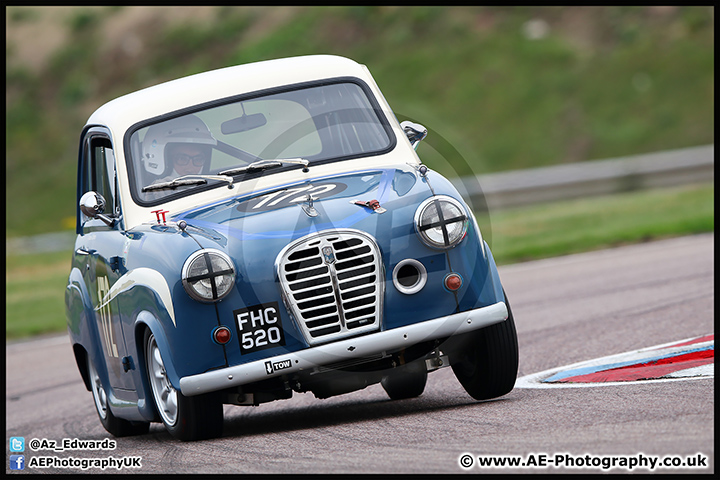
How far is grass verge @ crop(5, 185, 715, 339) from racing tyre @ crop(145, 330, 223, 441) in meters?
9.34

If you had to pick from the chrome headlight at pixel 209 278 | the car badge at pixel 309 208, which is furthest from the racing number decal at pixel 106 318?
the car badge at pixel 309 208

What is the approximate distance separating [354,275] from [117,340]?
71.5 inches

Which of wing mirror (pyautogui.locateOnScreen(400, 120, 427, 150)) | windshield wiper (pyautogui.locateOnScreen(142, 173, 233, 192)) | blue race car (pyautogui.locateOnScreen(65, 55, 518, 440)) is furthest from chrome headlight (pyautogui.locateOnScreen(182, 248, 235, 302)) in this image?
wing mirror (pyautogui.locateOnScreen(400, 120, 427, 150))

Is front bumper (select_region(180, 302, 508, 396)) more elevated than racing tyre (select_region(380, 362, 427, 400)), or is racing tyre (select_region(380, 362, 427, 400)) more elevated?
front bumper (select_region(180, 302, 508, 396))

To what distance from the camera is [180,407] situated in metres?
5.77

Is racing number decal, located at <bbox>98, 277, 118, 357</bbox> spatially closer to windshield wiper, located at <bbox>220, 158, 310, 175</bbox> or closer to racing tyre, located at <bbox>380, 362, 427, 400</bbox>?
windshield wiper, located at <bbox>220, 158, 310, 175</bbox>

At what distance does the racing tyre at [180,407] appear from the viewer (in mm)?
5777

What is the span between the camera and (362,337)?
5.51 metres

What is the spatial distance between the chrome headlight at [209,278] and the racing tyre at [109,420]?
2.00 m

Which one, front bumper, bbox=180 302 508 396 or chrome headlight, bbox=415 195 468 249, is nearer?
front bumper, bbox=180 302 508 396

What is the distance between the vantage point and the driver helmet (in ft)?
22.0

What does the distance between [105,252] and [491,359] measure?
2.44 m

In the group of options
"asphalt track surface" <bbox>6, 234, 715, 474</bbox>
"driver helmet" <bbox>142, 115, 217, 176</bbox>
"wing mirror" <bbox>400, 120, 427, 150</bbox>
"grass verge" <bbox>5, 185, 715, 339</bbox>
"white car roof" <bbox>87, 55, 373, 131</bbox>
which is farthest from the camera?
"grass verge" <bbox>5, 185, 715, 339</bbox>

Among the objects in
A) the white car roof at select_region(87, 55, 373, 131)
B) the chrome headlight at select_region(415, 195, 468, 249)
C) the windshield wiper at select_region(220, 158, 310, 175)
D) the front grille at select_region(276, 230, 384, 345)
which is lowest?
the front grille at select_region(276, 230, 384, 345)
